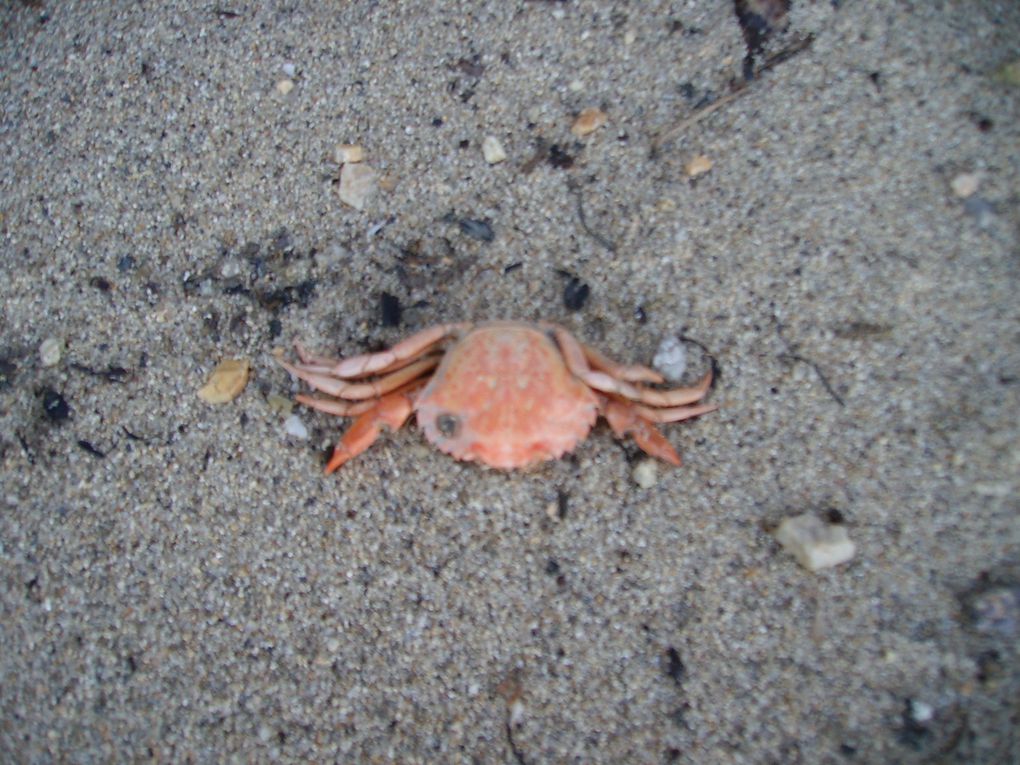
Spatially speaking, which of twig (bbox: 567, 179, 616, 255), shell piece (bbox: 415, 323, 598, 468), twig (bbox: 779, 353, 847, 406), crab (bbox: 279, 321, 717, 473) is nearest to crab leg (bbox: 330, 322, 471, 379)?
crab (bbox: 279, 321, 717, 473)

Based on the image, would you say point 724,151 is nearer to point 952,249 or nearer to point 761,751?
point 952,249

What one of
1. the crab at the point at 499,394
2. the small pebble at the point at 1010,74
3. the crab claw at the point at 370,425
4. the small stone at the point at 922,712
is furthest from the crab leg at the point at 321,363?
the small pebble at the point at 1010,74

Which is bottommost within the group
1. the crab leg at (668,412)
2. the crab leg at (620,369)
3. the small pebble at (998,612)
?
the small pebble at (998,612)

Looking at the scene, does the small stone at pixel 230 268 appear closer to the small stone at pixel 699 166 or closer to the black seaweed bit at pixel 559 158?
the black seaweed bit at pixel 559 158

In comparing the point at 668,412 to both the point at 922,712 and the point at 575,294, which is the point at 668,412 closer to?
the point at 575,294

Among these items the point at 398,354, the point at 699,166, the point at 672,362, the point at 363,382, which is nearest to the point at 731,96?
the point at 699,166

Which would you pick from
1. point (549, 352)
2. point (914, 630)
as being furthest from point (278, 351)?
point (914, 630)

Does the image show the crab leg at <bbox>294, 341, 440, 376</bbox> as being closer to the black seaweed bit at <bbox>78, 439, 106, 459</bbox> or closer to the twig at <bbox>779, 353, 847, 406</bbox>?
the black seaweed bit at <bbox>78, 439, 106, 459</bbox>
